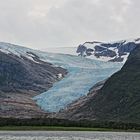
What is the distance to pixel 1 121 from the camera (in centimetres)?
13262

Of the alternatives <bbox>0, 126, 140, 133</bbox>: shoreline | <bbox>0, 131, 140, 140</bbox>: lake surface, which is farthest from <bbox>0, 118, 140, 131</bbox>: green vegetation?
<bbox>0, 131, 140, 140</bbox>: lake surface

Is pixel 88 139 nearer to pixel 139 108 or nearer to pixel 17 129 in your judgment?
pixel 17 129

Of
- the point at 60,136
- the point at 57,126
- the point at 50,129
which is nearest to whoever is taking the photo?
the point at 60,136

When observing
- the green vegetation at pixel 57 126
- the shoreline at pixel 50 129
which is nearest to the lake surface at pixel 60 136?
the shoreline at pixel 50 129

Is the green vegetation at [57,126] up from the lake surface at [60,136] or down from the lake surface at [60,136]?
up

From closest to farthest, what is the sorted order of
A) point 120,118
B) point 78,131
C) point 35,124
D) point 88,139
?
point 88,139, point 78,131, point 35,124, point 120,118

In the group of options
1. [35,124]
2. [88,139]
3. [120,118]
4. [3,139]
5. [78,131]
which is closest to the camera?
[3,139]

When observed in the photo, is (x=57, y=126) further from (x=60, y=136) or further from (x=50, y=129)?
(x=60, y=136)

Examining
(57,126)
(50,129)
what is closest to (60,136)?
(50,129)

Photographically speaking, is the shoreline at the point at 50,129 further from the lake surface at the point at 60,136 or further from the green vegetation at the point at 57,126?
the lake surface at the point at 60,136

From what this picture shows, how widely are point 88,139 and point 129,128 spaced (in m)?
40.4

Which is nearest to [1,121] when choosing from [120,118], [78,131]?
[78,131]

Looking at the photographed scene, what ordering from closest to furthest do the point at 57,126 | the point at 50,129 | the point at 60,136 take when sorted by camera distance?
the point at 60,136
the point at 50,129
the point at 57,126

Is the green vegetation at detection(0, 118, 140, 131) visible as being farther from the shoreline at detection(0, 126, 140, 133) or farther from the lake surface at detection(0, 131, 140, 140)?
the lake surface at detection(0, 131, 140, 140)
